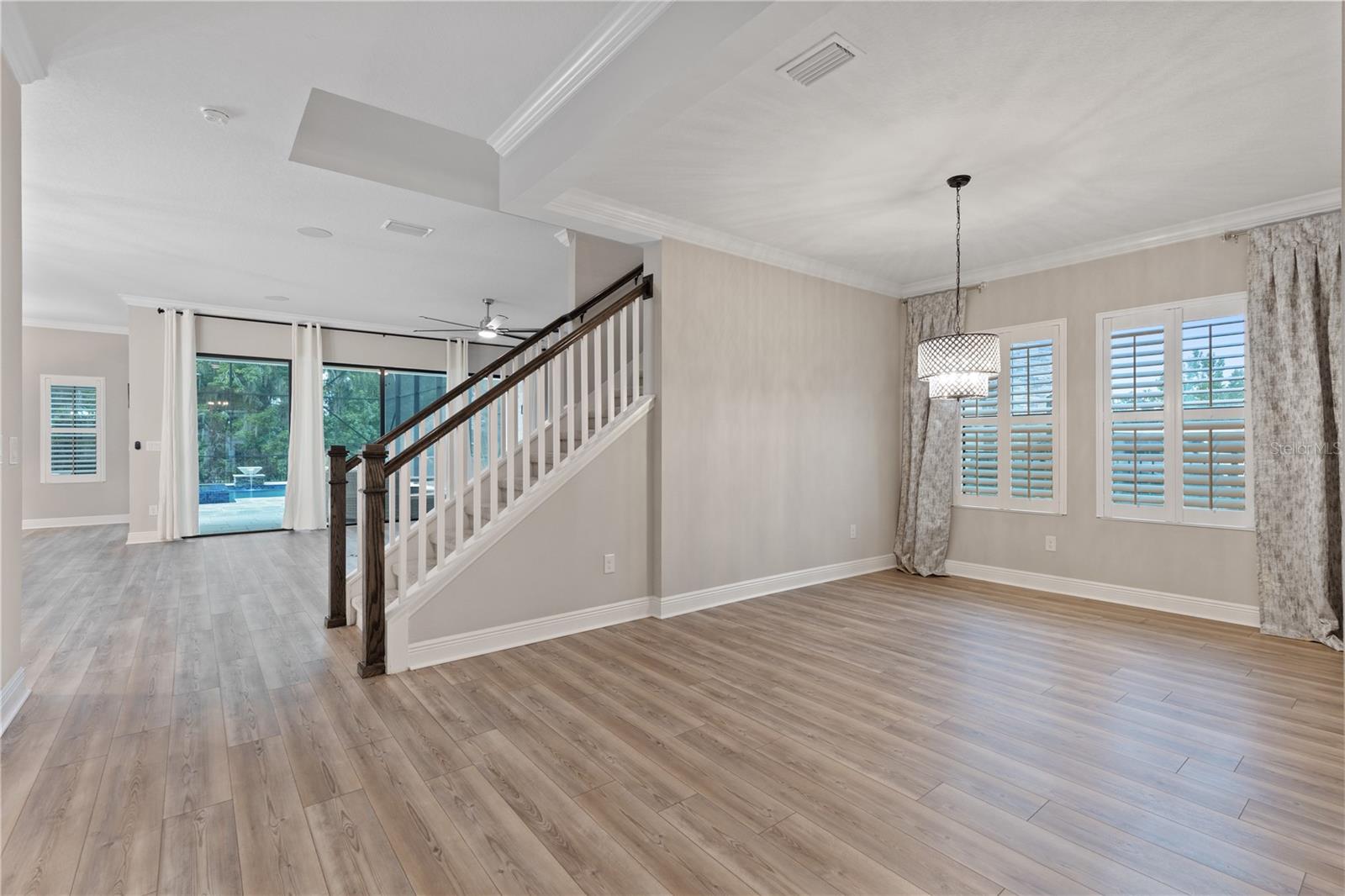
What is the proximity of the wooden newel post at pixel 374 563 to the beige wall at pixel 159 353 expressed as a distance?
607cm

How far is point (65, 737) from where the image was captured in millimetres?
2453

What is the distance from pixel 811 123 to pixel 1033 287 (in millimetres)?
3231

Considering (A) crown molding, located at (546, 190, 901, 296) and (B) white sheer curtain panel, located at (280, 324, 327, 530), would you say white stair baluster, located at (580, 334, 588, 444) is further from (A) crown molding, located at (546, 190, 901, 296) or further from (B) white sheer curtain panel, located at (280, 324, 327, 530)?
(B) white sheer curtain panel, located at (280, 324, 327, 530)

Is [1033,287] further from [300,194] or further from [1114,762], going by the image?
[300,194]

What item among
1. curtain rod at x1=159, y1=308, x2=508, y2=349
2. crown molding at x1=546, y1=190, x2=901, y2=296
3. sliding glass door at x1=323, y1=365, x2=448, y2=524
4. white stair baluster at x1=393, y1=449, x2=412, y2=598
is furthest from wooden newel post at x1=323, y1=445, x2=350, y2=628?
curtain rod at x1=159, y1=308, x2=508, y2=349

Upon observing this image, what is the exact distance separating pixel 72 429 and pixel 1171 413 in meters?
12.3

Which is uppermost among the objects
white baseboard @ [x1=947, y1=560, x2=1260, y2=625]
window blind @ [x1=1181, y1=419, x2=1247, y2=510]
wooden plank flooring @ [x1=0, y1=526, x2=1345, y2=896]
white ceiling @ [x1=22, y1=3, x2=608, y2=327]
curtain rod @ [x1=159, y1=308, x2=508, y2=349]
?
white ceiling @ [x1=22, y1=3, x2=608, y2=327]

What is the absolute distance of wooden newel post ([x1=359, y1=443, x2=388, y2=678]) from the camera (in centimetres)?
314

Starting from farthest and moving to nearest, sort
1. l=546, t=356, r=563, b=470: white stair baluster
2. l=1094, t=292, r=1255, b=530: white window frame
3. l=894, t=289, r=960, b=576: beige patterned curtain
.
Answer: l=894, t=289, r=960, b=576: beige patterned curtain < l=1094, t=292, r=1255, b=530: white window frame < l=546, t=356, r=563, b=470: white stair baluster

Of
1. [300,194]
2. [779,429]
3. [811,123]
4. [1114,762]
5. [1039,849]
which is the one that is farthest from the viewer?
[779,429]

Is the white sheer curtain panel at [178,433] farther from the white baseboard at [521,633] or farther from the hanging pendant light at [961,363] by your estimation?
the hanging pendant light at [961,363]

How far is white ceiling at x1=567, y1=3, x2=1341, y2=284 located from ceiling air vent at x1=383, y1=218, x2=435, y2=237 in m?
1.81

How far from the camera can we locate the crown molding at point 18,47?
232cm

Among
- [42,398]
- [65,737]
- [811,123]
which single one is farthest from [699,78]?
[42,398]
